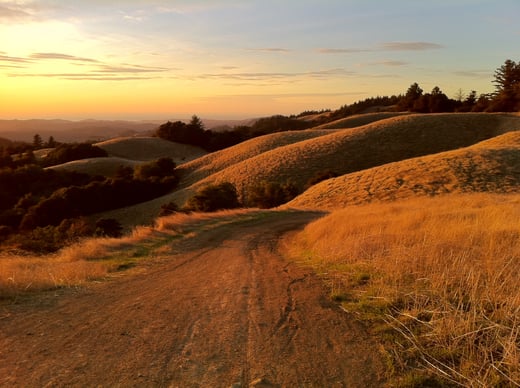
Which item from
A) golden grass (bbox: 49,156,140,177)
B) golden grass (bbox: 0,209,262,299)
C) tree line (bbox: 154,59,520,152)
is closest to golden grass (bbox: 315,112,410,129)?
tree line (bbox: 154,59,520,152)

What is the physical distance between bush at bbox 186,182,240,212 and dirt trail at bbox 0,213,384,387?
73.5ft

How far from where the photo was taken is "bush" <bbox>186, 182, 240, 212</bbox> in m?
31.3

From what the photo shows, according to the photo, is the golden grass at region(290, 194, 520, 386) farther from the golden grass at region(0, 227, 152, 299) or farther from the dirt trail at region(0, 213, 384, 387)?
the golden grass at region(0, 227, 152, 299)

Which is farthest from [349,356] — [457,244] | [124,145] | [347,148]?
[124,145]

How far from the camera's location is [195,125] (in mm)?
112688

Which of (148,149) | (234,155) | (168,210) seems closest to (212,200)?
(168,210)

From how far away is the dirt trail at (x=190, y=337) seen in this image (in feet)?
13.9

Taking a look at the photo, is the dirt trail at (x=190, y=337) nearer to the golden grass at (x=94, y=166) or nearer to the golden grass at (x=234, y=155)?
the golden grass at (x=234, y=155)

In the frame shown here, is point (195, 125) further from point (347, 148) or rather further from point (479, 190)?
point (479, 190)

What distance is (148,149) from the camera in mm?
103562

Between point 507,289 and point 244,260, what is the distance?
6.87m

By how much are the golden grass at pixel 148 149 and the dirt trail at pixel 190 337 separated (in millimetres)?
90502

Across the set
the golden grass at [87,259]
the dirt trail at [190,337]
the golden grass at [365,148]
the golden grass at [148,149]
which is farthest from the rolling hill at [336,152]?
the dirt trail at [190,337]

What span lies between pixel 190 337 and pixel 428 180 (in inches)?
1167
